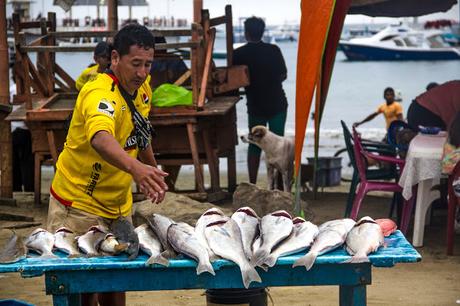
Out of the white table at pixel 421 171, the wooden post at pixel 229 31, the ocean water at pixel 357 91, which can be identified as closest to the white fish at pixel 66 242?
the white table at pixel 421 171

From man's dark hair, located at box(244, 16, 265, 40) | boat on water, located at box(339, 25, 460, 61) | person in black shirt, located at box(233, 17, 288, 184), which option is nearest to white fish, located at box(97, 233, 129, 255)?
person in black shirt, located at box(233, 17, 288, 184)

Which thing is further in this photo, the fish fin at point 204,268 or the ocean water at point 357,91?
the ocean water at point 357,91

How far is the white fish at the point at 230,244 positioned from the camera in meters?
4.70

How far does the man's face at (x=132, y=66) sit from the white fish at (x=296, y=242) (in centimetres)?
110

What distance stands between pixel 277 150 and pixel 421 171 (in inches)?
110

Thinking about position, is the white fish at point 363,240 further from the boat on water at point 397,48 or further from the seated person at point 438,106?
the boat on water at point 397,48

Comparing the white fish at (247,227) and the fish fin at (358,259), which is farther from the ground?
the white fish at (247,227)

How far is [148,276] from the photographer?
4.91 metres

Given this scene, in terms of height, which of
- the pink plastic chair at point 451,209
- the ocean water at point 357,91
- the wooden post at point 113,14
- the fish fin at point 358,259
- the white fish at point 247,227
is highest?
the wooden post at point 113,14

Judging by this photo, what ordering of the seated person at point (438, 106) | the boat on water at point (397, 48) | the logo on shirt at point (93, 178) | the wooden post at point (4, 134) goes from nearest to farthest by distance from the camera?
the logo on shirt at point (93, 178), the seated person at point (438, 106), the wooden post at point (4, 134), the boat on water at point (397, 48)

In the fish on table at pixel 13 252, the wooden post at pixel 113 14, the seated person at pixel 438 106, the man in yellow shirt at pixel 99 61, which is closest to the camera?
the fish on table at pixel 13 252

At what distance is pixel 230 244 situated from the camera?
4.89m

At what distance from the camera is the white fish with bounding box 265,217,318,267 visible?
4816mm

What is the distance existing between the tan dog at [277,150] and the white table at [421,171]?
93.5 inches
